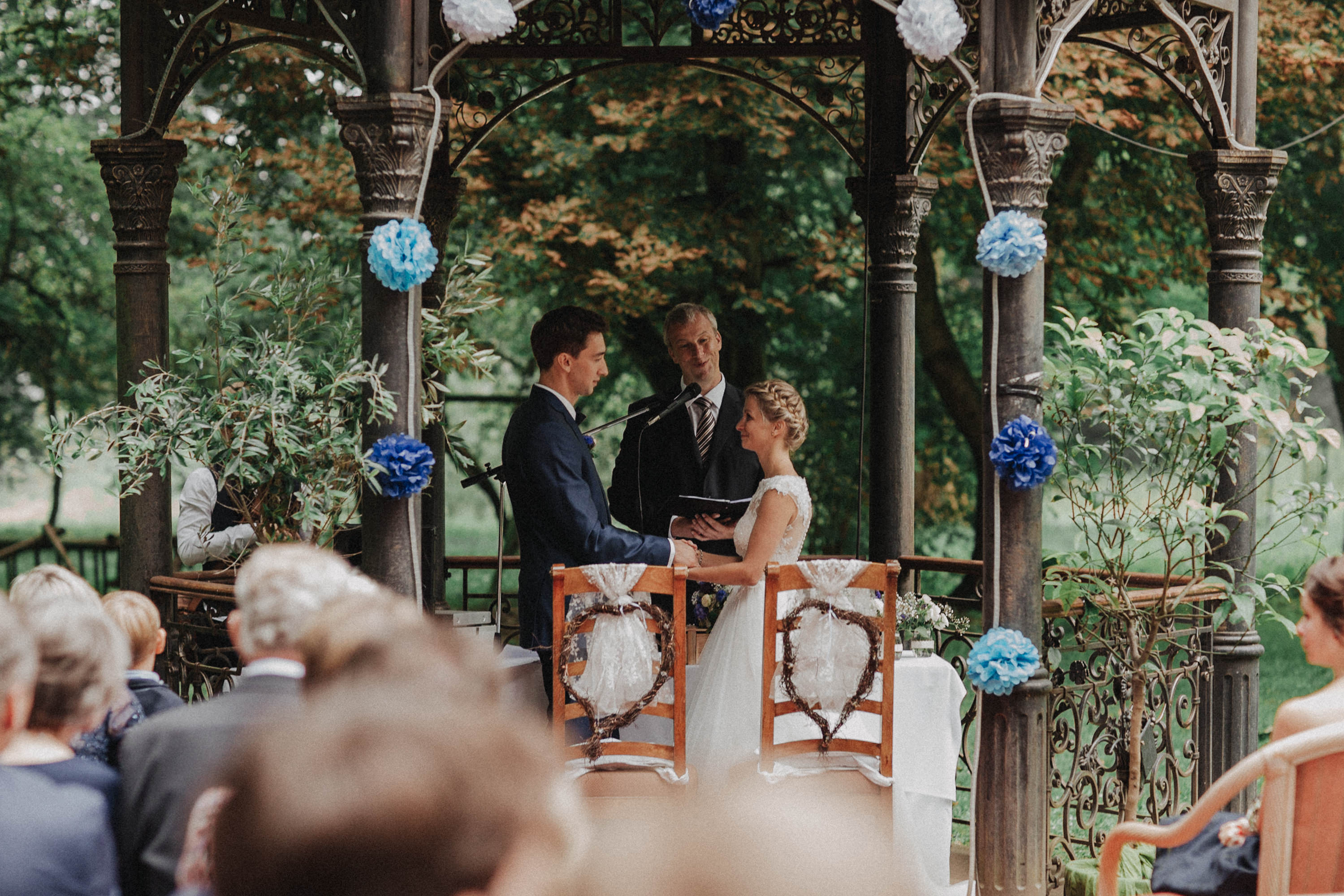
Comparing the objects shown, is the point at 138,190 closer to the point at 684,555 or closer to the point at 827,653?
the point at 684,555

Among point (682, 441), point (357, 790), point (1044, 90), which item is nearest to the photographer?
point (357, 790)

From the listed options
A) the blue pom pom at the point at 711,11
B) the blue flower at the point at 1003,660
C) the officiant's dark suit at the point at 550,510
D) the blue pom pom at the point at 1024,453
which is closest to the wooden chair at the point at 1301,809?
the blue flower at the point at 1003,660

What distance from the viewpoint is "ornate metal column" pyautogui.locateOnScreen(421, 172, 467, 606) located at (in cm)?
705

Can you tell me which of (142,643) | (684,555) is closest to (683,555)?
(684,555)

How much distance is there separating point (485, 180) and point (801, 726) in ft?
23.9

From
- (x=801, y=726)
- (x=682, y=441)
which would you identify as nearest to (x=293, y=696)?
(x=801, y=726)

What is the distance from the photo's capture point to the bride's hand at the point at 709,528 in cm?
550

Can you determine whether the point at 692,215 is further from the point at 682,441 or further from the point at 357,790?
the point at 357,790

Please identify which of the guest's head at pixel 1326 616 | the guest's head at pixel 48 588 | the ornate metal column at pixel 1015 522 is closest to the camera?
the guest's head at pixel 48 588

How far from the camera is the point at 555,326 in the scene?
5297 mm

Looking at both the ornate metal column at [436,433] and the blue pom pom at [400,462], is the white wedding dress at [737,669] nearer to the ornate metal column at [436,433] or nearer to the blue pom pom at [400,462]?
the blue pom pom at [400,462]

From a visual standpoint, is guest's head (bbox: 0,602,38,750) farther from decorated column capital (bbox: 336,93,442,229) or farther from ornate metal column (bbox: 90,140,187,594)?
ornate metal column (bbox: 90,140,187,594)

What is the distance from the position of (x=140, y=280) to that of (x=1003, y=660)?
159 inches

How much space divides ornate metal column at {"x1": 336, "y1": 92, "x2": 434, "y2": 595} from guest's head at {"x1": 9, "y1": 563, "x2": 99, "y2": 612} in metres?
1.60
